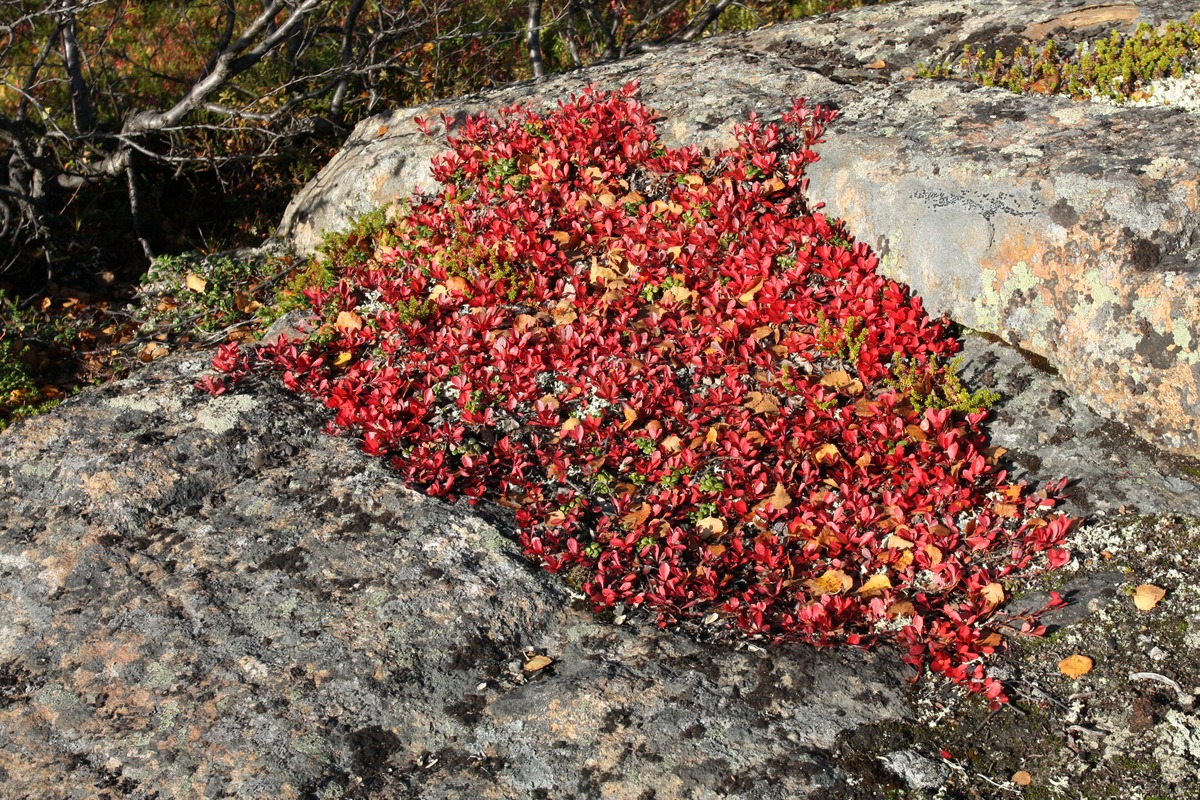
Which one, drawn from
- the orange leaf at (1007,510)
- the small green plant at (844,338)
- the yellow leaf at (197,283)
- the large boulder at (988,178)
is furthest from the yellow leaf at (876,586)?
the yellow leaf at (197,283)

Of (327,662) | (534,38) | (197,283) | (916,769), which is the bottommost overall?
(916,769)

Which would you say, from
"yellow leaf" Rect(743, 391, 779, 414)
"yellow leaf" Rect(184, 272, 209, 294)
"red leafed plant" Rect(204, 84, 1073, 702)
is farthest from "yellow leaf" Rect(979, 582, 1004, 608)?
"yellow leaf" Rect(184, 272, 209, 294)

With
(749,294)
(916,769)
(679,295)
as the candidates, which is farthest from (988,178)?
(916,769)

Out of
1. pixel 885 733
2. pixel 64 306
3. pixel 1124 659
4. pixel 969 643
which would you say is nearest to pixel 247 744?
pixel 885 733

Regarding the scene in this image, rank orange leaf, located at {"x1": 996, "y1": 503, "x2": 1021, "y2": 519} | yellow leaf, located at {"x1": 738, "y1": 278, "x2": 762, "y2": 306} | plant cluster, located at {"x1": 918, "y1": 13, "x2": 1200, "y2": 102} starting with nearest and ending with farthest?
orange leaf, located at {"x1": 996, "y1": 503, "x2": 1021, "y2": 519}, yellow leaf, located at {"x1": 738, "y1": 278, "x2": 762, "y2": 306}, plant cluster, located at {"x1": 918, "y1": 13, "x2": 1200, "y2": 102}

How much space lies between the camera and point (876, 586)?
12.7 ft

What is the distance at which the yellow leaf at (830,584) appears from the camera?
3.88m

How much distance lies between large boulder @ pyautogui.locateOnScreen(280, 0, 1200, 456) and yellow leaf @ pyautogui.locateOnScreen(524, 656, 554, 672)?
9.45 feet

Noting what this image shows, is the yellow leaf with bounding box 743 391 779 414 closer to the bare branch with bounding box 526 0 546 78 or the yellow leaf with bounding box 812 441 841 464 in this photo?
the yellow leaf with bounding box 812 441 841 464

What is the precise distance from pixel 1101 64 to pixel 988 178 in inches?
62.1

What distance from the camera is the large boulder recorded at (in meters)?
4.37

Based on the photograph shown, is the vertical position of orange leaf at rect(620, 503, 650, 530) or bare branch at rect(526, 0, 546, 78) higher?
bare branch at rect(526, 0, 546, 78)

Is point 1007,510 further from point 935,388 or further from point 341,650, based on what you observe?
point 341,650

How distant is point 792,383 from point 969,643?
1.61 metres
